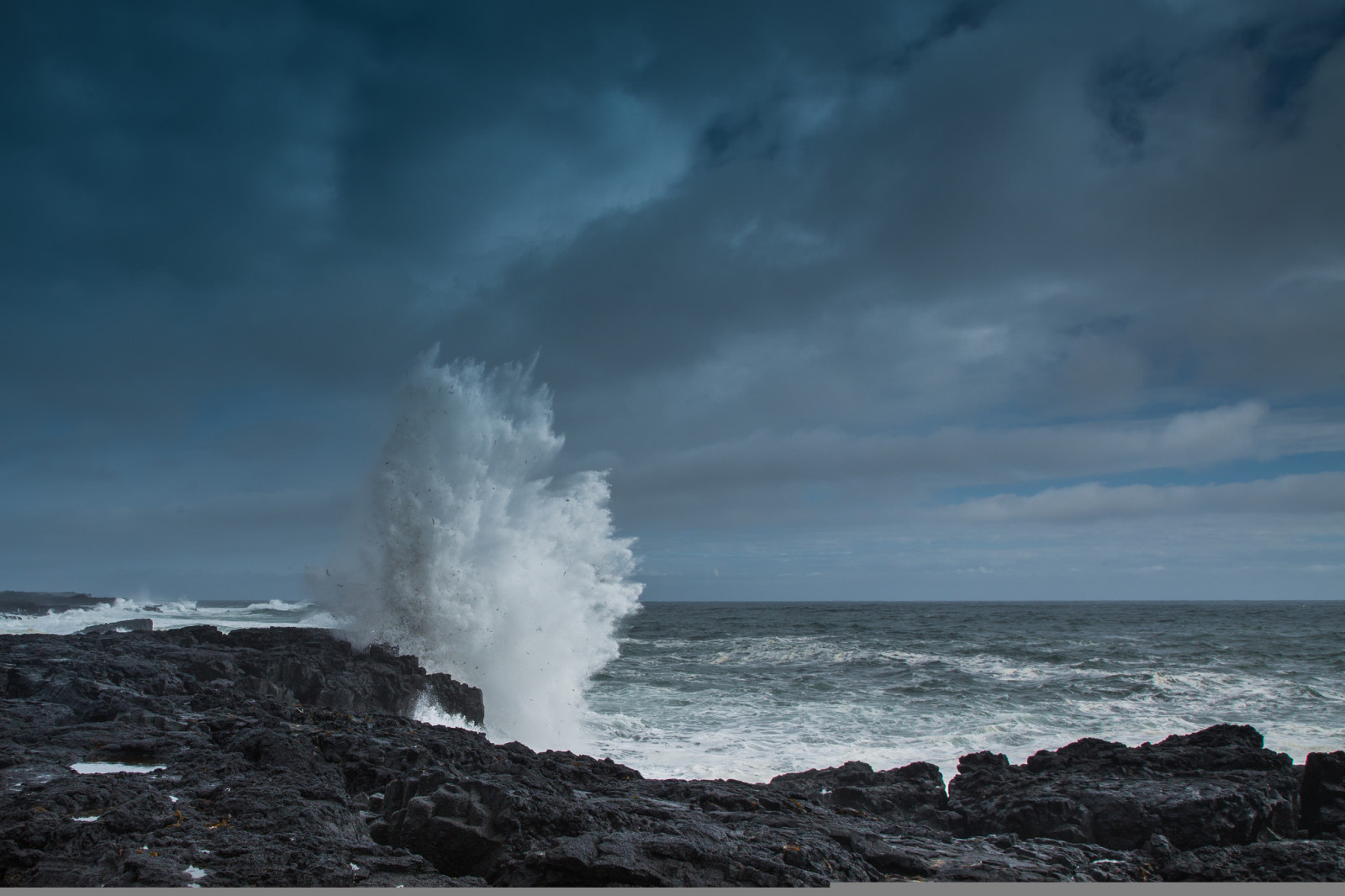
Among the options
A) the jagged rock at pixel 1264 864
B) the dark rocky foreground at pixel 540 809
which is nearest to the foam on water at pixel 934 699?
the dark rocky foreground at pixel 540 809

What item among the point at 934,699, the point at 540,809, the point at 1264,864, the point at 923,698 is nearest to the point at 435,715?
the point at 540,809

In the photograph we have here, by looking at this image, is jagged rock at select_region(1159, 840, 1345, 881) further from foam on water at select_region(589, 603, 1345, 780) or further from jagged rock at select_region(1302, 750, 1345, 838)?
foam on water at select_region(589, 603, 1345, 780)

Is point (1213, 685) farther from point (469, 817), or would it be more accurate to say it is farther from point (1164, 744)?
point (469, 817)

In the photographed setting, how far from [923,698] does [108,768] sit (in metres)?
16.8

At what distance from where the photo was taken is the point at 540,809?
17.5ft

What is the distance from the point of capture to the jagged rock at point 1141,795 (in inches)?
260

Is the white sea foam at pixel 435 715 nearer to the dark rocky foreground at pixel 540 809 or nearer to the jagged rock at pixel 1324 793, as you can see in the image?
the dark rocky foreground at pixel 540 809

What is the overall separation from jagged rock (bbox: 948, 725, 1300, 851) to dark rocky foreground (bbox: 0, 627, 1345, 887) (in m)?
0.02

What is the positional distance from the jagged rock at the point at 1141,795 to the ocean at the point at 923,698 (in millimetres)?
3316

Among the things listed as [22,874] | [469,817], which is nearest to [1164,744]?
[469,817]

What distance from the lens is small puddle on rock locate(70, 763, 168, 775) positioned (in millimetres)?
6535

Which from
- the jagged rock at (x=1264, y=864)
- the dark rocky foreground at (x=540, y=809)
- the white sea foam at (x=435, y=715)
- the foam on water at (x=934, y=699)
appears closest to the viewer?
the dark rocky foreground at (x=540, y=809)

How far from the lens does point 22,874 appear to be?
438 cm

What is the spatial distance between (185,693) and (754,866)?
9.27 meters
